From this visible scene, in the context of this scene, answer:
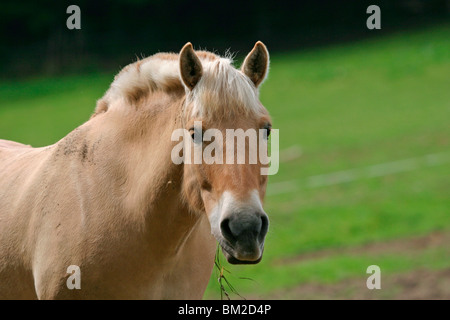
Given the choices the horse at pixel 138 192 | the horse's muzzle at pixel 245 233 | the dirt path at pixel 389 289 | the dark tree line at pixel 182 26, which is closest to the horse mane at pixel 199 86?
the horse at pixel 138 192

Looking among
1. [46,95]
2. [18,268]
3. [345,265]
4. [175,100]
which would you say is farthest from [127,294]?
[46,95]

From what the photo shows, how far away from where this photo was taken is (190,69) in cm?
381

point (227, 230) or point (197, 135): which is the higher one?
point (197, 135)

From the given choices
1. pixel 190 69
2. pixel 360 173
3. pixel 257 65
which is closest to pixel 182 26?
pixel 360 173

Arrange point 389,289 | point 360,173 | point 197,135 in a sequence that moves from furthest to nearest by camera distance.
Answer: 1. point 360,173
2. point 389,289
3. point 197,135

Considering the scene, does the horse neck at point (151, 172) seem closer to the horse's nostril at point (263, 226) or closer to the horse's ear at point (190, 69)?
the horse's ear at point (190, 69)

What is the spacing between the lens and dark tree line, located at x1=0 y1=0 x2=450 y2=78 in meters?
32.6

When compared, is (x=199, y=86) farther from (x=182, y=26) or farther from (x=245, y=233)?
(x=182, y=26)

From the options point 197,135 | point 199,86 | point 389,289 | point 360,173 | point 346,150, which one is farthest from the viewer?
point 346,150

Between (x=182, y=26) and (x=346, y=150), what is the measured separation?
16861mm

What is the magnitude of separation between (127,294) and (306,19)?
30.6 meters

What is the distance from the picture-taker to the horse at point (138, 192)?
3.73 meters

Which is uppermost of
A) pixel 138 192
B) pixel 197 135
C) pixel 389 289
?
pixel 389 289

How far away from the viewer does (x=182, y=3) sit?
33469 mm
